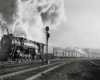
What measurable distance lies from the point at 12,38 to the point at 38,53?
44.1 feet

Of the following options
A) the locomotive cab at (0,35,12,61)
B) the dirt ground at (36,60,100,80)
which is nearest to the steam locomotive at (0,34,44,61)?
the locomotive cab at (0,35,12,61)

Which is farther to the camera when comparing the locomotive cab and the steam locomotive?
the steam locomotive

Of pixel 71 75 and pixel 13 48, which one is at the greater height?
pixel 13 48

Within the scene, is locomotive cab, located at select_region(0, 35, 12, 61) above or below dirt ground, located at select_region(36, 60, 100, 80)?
above

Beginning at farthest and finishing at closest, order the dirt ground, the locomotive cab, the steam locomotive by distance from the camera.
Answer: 1. the steam locomotive
2. the locomotive cab
3. the dirt ground

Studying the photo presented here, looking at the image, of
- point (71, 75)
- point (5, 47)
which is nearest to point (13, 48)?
point (5, 47)

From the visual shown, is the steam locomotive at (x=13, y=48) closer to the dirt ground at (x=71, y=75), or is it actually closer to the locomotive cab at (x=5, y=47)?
the locomotive cab at (x=5, y=47)

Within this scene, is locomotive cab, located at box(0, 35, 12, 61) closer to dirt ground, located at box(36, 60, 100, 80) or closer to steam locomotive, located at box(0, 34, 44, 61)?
steam locomotive, located at box(0, 34, 44, 61)

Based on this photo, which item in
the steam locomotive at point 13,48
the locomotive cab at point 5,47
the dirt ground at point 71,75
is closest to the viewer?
the dirt ground at point 71,75

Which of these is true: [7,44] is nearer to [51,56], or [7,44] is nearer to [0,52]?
[0,52]

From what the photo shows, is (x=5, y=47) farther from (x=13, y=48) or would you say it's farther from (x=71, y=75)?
(x=71, y=75)

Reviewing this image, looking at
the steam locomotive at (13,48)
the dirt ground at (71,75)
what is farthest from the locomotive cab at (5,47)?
the dirt ground at (71,75)

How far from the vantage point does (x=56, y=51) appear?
6172cm

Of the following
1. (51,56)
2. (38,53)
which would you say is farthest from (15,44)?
(51,56)
